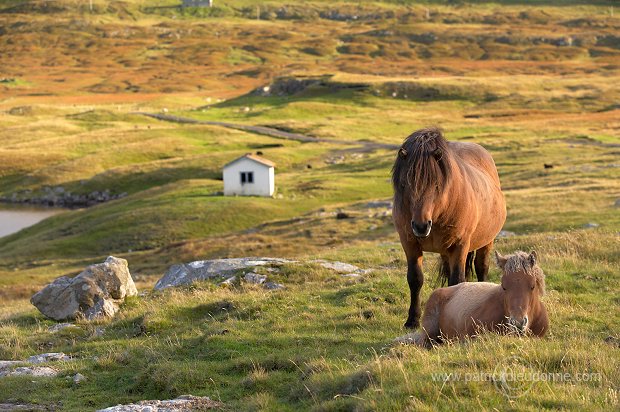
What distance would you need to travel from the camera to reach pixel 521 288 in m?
11.3

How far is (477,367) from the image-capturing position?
9.73m

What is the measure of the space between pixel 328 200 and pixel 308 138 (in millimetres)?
47392

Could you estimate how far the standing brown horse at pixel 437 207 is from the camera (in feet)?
42.6

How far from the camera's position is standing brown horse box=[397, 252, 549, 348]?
37.3ft

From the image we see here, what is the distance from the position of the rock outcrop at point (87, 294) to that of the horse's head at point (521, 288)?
11.3 metres

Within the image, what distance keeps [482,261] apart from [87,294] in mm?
9789

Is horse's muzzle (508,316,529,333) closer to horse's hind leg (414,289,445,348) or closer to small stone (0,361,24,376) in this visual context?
horse's hind leg (414,289,445,348)

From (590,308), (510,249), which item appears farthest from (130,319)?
(510,249)

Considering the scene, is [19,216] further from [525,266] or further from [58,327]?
[525,266]

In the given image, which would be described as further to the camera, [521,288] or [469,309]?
[469,309]

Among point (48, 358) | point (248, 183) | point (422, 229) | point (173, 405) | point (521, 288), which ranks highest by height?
point (422, 229)

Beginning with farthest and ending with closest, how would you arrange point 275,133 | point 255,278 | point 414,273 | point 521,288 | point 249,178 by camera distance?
point 275,133, point 249,178, point 255,278, point 414,273, point 521,288

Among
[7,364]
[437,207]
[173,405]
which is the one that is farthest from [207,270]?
[173,405]

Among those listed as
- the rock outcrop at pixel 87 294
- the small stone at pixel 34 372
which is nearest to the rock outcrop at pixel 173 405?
the small stone at pixel 34 372
